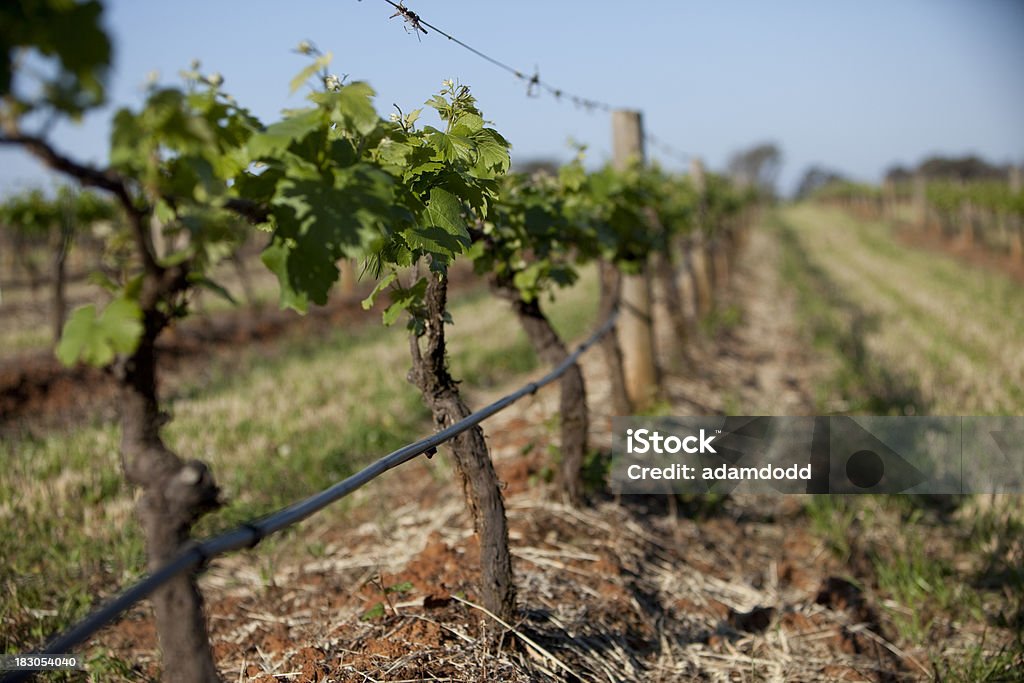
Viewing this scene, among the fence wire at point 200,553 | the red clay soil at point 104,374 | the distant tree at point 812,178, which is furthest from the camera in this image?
the distant tree at point 812,178

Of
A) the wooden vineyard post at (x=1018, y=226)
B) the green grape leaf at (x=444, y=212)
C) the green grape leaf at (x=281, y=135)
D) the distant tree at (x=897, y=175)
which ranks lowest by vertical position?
the green grape leaf at (x=444, y=212)

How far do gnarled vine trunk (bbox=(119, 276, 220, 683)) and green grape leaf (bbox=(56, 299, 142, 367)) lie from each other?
0.13m

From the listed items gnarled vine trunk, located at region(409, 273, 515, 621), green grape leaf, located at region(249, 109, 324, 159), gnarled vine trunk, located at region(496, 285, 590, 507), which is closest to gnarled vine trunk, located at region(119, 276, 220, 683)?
green grape leaf, located at region(249, 109, 324, 159)

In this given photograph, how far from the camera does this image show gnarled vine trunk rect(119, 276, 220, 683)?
1702 millimetres

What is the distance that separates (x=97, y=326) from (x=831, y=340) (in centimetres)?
1082

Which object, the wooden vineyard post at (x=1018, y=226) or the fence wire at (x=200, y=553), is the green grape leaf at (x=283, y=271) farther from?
the wooden vineyard post at (x=1018, y=226)

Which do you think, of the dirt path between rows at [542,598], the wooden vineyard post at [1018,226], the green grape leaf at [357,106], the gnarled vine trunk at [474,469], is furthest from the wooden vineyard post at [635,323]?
the wooden vineyard post at [1018,226]

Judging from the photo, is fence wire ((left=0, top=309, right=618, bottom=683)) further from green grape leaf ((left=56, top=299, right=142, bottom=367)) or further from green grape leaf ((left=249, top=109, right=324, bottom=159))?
green grape leaf ((left=249, top=109, right=324, bottom=159))

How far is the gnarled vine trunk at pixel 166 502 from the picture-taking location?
170cm

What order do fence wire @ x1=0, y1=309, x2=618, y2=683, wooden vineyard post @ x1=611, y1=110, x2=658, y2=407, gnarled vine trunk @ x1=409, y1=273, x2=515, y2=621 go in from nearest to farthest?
fence wire @ x1=0, y1=309, x2=618, y2=683 < gnarled vine trunk @ x1=409, y1=273, x2=515, y2=621 < wooden vineyard post @ x1=611, y1=110, x2=658, y2=407

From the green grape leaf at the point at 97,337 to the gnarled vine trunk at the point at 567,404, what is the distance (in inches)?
116

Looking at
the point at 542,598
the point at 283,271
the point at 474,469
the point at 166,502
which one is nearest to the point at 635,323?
the point at 542,598

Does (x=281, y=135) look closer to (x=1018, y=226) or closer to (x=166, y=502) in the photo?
(x=166, y=502)

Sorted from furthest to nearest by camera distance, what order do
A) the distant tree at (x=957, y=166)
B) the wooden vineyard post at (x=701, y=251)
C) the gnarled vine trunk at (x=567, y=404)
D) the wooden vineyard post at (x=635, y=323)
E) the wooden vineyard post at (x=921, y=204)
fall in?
the distant tree at (x=957, y=166)
the wooden vineyard post at (x=921, y=204)
the wooden vineyard post at (x=701, y=251)
the wooden vineyard post at (x=635, y=323)
the gnarled vine trunk at (x=567, y=404)
